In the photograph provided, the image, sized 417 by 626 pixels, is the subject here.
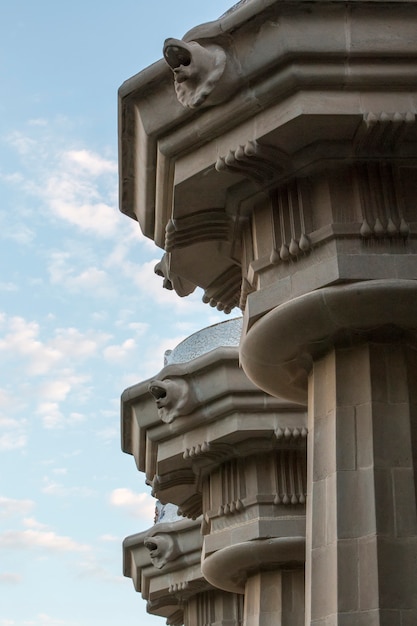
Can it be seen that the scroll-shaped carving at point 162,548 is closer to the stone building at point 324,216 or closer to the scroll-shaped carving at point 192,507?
the scroll-shaped carving at point 192,507

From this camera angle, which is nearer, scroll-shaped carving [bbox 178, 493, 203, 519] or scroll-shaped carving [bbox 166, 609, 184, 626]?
scroll-shaped carving [bbox 178, 493, 203, 519]

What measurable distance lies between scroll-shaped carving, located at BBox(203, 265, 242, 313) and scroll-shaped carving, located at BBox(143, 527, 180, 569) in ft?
43.4

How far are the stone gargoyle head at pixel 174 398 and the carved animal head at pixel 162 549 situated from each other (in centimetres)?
914

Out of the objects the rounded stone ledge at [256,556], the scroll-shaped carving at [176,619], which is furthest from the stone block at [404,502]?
the scroll-shaped carving at [176,619]

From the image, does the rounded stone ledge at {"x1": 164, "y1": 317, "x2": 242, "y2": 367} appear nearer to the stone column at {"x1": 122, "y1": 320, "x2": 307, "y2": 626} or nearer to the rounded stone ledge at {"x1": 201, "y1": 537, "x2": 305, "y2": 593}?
the stone column at {"x1": 122, "y1": 320, "x2": 307, "y2": 626}

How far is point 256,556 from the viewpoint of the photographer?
19641 millimetres

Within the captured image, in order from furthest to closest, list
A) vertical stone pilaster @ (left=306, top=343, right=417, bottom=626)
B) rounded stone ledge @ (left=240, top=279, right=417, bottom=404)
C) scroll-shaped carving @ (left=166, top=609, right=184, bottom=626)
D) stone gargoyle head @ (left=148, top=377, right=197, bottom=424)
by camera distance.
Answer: scroll-shaped carving @ (left=166, top=609, right=184, bottom=626)
stone gargoyle head @ (left=148, top=377, right=197, bottom=424)
rounded stone ledge @ (left=240, top=279, right=417, bottom=404)
vertical stone pilaster @ (left=306, top=343, right=417, bottom=626)

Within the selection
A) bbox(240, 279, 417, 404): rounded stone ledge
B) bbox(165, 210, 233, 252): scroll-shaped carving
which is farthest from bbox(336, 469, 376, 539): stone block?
bbox(165, 210, 233, 252): scroll-shaped carving

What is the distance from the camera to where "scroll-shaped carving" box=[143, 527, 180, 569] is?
28.2 meters

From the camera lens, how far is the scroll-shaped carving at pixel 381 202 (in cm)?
1220

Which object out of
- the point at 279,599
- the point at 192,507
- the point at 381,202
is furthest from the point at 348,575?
the point at 192,507

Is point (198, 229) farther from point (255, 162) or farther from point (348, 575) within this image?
point (348, 575)

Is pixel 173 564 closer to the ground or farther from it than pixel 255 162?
farther from it

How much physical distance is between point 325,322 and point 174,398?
26.5 ft
